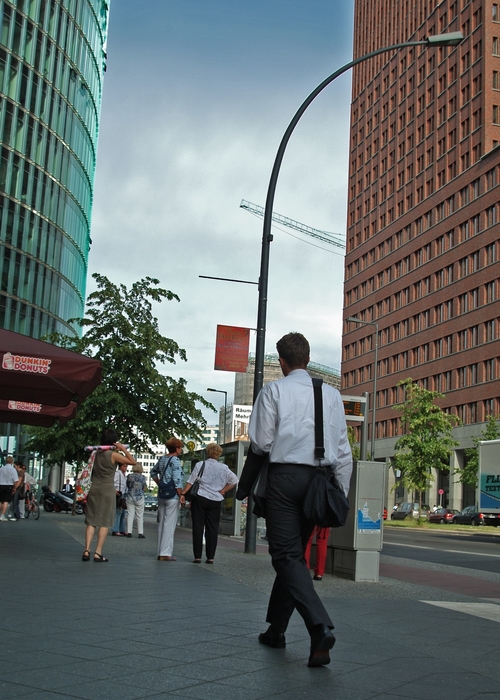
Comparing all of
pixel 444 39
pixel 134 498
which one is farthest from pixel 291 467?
pixel 134 498

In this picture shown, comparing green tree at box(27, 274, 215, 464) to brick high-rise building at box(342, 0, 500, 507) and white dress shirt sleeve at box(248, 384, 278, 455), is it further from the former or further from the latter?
brick high-rise building at box(342, 0, 500, 507)

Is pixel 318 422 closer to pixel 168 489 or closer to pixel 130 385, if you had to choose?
pixel 168 489

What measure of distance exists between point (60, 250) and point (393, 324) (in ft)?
113

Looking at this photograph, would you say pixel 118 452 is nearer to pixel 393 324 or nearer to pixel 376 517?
pixel 376 517

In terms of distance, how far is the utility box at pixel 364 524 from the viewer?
11602 millimetres

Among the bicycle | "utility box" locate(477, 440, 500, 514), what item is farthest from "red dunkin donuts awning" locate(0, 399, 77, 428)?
"utility box" locate(477, 440, 500, 514)

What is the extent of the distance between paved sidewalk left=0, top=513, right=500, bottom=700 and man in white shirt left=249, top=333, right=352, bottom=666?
1.12 ft

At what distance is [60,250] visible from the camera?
64500mm

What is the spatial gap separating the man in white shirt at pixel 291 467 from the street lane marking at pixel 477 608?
3262 millimetres

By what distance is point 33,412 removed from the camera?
52.2 ft

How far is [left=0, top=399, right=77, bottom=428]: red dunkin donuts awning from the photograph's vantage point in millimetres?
15797

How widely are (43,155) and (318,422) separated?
5900 cm

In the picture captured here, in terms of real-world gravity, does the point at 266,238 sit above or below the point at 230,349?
above

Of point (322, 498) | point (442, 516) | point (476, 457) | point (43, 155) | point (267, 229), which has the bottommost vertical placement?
point (442, 516)
